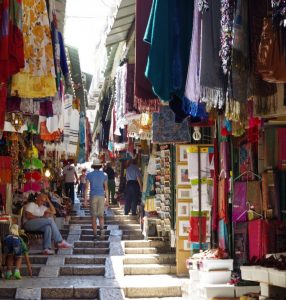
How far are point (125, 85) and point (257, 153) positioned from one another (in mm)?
3605

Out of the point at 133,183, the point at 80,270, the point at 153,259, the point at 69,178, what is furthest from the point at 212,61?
the point at 69,178

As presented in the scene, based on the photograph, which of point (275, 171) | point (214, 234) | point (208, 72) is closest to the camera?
point (208, 72)

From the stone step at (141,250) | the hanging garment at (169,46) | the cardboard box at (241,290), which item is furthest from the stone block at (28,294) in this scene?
the hanging garment at (169,46)

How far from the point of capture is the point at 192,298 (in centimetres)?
994

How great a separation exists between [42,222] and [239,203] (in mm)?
6323

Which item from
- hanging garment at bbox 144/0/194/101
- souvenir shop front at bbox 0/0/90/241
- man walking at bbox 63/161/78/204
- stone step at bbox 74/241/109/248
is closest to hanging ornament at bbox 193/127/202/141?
souvenir shop front at bbox 0/0/90/241

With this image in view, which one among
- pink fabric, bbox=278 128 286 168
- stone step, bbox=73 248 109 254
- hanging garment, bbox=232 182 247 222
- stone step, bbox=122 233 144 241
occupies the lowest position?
stone step, bbox=73 248 109 254

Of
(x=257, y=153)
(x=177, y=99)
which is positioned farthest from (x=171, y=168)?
(x=177, y=99)

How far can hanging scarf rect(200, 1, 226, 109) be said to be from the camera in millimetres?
5770

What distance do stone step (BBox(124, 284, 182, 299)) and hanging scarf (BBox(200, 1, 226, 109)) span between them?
595 cm

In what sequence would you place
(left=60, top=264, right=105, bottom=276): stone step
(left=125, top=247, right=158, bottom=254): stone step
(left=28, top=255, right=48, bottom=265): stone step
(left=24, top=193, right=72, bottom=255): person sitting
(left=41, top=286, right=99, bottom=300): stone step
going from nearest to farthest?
(left=41, top=286, right=99, bottom=300): stone step
(left=60, top=264, right=105, bottom=276): stone step
(left=28, top=255, right=48, bottom=265): stone step
(left=24, top=193, right=72, bottom=255): person sitting
(left=125, top=247, right=158, bottom=254): stone step

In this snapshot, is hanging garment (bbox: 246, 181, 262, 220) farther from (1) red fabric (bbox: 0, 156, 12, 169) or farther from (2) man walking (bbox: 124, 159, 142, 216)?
(2) man walking (bbox: 124, 159, 142, 216)

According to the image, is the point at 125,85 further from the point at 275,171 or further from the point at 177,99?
the point at 177,99

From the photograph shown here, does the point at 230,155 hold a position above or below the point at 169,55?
below
